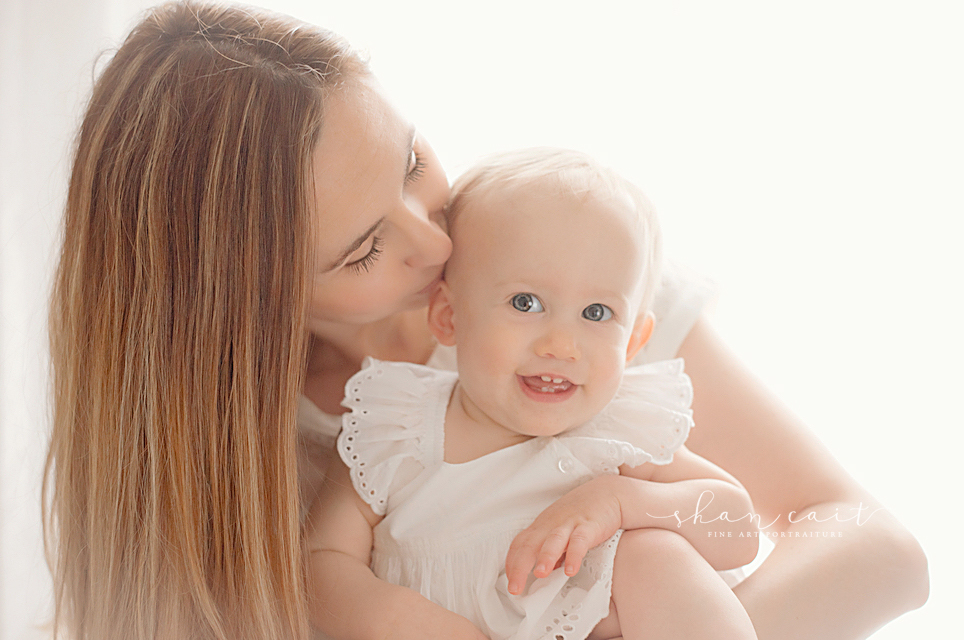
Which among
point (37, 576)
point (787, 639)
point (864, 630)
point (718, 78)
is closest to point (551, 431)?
point (787, 639)

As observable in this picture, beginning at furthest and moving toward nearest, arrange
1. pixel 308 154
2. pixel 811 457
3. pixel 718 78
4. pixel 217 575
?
pixel 718 78, pixel 811 457, pixel 217 575, pixel 308 154

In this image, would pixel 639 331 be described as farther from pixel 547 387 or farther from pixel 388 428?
pixel 388 428

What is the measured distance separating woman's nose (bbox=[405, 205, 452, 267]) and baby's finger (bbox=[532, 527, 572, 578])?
42cm

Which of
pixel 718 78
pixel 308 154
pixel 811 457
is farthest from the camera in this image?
pixel 718 78

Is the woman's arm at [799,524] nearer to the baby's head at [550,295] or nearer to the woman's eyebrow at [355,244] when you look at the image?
the baby's head at [550,295]

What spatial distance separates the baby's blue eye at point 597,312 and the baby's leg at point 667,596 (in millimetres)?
299

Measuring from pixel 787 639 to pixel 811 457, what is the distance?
31 centimetres

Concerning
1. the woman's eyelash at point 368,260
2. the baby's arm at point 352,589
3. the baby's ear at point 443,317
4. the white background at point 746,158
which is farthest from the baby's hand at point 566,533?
the white background at point 746,158

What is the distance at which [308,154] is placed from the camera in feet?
3.26

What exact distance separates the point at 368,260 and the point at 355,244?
4 cm

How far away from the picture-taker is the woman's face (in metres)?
1.02

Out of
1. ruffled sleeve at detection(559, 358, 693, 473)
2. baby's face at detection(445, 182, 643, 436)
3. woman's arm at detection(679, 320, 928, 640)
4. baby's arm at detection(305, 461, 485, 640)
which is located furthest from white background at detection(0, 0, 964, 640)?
baby's arm at detection(305, 461, 485, 640)

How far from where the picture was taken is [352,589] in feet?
3.39

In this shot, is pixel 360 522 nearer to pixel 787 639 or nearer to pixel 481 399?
pixel 481 399
